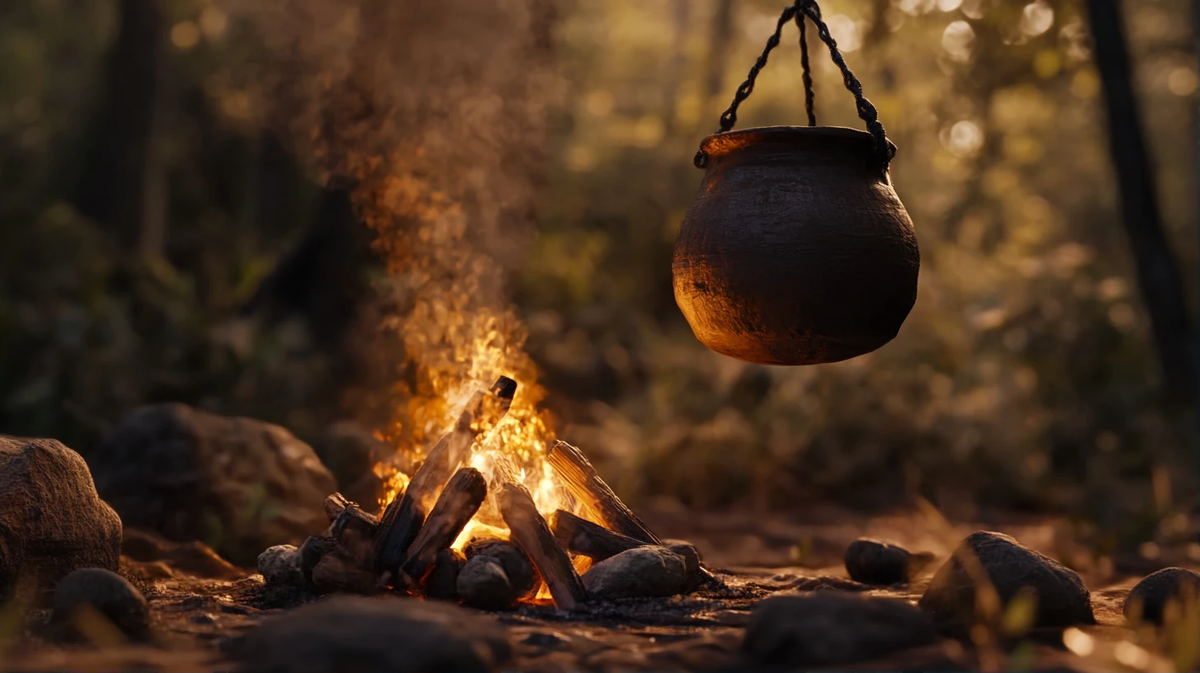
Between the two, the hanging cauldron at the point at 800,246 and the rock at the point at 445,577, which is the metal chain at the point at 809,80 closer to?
the hanging cauldron at the point at 800,246

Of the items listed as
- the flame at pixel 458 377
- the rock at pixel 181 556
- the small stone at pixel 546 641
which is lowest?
the small stone at pixel 546 641

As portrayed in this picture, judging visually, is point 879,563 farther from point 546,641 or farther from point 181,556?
point 181,556

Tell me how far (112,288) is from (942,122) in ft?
24.9

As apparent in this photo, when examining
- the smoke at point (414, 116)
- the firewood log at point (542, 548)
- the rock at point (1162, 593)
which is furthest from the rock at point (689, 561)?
the smoke at point (414, 116)

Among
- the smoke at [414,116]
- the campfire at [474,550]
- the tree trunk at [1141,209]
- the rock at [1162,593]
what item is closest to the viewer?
the rock at [1162,593]

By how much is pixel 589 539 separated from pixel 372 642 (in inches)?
62.2

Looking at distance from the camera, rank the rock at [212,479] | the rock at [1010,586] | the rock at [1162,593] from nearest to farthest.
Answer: the rock at [1010,586]
the rock at [1162,593]
the rock at [212,479]

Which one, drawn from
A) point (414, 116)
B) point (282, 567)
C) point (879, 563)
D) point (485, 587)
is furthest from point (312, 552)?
point (414, 116)

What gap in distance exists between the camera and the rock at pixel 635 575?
13.0 ft

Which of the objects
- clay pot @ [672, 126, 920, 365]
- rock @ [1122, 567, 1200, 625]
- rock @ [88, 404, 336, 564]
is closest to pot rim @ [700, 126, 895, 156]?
clay pot @ [672, 126, 920, 365]

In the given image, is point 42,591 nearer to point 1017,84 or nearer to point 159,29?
point 159,29

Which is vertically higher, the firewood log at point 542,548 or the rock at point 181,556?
the firewood log at point 542,548

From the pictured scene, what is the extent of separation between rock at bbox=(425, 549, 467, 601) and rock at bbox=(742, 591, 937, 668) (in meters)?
1.22

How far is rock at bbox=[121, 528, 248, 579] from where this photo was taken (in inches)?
186
